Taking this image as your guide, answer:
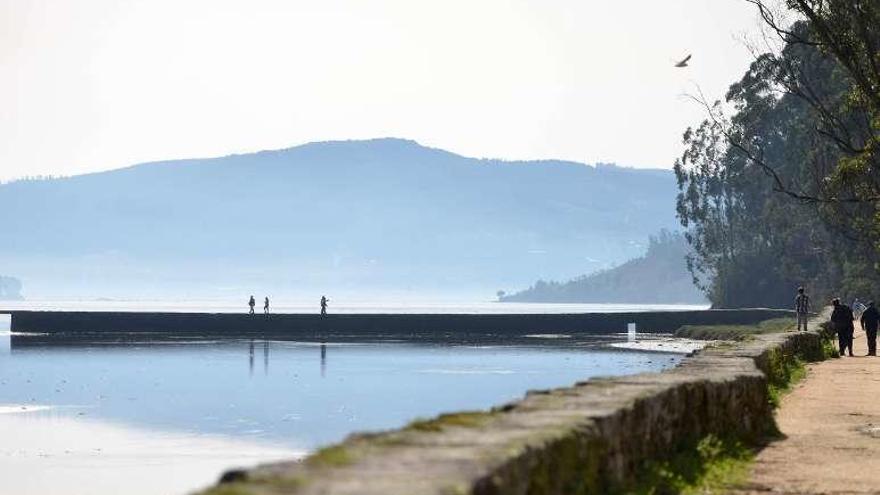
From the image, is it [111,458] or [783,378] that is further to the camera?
[111,458]

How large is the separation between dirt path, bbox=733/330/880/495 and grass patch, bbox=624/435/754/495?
182mm

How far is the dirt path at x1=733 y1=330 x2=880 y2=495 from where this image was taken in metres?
15.3

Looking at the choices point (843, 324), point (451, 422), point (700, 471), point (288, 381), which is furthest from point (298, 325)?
point (451, 422)

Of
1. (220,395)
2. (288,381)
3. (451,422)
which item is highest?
(451,422)

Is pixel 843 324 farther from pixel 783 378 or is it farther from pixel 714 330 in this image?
pixel 714 330

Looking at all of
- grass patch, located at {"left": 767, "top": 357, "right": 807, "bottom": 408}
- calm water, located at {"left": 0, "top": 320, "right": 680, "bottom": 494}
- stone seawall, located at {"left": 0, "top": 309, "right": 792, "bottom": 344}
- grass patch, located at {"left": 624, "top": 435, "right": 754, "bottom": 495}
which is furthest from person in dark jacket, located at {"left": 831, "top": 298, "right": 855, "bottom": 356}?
stone seawall, located at {"left": 0, "top": 309, "right": 792, "bottom": 344}

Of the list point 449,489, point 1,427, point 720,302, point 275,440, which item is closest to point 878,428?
point 449,489

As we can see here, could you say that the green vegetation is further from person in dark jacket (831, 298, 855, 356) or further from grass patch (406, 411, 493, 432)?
grass patch (406, 411, 493, 432)

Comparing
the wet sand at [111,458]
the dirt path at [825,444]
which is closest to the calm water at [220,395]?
the wet sand at [111,458]

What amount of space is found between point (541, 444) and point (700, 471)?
5.13 metres

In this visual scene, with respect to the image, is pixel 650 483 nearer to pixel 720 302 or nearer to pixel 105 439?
pixel 105 439

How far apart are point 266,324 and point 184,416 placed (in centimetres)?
6448

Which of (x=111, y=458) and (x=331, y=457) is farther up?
(x=331, y=457)

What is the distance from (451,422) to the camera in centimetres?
1148
